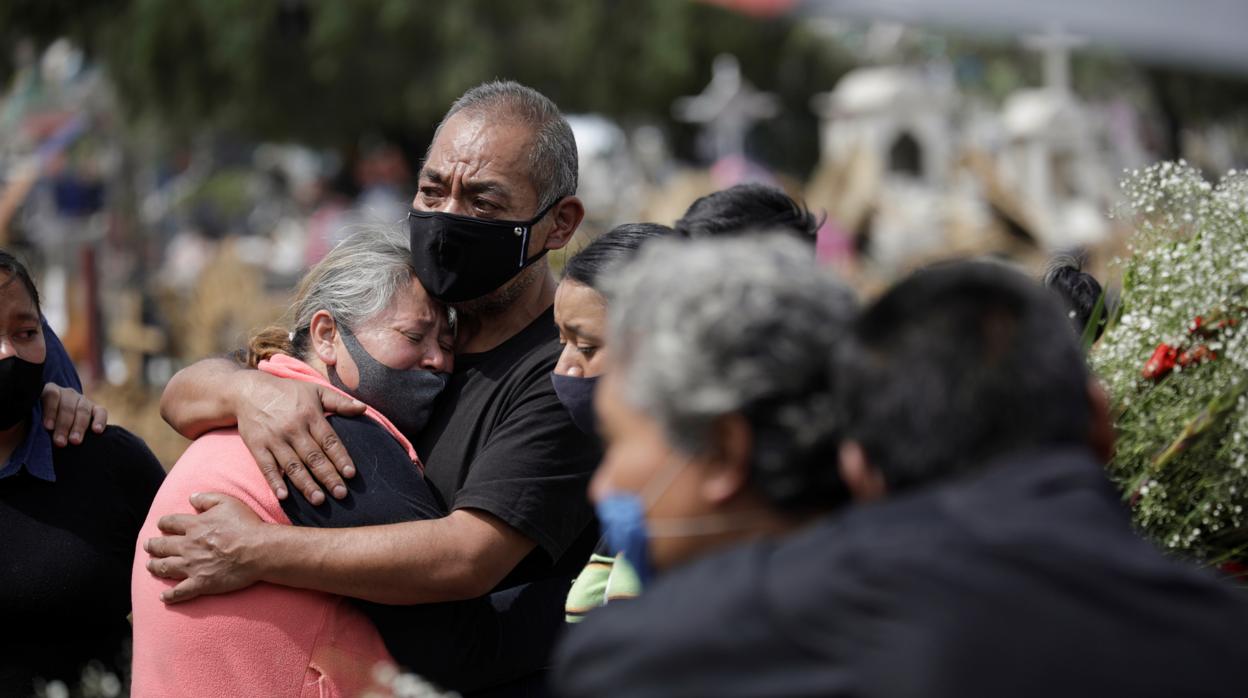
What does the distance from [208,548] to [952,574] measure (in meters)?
1.58

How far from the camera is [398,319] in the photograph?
3.06m

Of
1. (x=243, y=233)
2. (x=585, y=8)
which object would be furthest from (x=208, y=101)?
(x=243, y=233)

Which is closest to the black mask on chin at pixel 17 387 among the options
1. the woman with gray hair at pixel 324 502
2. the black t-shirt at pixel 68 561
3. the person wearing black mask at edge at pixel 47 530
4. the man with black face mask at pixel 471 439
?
the person wearing black mask at edge at pixel 47 530

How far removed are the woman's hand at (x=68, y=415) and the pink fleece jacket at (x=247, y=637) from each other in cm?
58

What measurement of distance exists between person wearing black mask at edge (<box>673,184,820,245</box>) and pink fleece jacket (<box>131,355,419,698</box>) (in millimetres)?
951

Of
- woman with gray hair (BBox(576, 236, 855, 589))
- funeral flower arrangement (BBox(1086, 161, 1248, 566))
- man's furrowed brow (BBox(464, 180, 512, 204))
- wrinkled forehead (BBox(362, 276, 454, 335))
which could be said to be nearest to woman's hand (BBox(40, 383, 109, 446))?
wrinkled forehead (BBox(362, 276, 454, 335))

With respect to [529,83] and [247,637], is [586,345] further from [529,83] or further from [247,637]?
[529,83]

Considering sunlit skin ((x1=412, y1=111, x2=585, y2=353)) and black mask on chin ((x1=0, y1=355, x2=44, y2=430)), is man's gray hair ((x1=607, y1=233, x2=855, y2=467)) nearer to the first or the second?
sunlit skin ((x1=412, y1=111, x2=585, y2=353))

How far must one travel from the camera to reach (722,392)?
1722mm

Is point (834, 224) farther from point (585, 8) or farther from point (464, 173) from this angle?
point (464, 173)

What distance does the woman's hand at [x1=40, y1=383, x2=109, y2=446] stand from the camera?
322cm

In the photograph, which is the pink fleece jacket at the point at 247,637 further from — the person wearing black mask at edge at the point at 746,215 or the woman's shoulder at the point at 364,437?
the person wearing black mask at edge at the point at 746,215

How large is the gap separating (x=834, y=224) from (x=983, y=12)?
53.2 ft

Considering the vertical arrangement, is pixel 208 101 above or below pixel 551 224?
below
